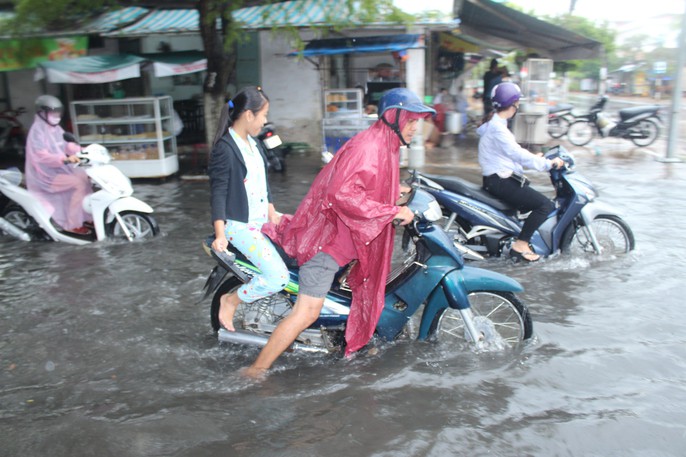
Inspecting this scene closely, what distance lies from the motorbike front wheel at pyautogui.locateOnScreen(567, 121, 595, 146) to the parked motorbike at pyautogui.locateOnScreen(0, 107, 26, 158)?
12.1 meters

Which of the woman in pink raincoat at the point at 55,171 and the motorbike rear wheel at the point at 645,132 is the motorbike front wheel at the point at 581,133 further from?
the woman in pink raincoat at the point at 55,171

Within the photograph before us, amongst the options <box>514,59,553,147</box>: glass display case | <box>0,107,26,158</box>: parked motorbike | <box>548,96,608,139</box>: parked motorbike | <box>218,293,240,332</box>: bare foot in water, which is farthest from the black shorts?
<box>548,96,608,139</box>: parked motorbike

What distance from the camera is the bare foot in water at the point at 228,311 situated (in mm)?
4016

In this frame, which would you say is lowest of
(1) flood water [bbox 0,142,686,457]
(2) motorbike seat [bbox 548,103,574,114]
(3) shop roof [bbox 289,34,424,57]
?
(1) flood water [bbox 0,142,686,457]

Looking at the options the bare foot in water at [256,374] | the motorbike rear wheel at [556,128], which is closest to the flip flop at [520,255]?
the bare foot in water at [256,374]

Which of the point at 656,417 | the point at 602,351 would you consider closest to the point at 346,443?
the point at 656,417

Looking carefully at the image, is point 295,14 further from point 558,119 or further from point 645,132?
point 645,132

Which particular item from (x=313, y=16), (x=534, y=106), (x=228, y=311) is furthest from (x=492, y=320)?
(x=534, y=106)

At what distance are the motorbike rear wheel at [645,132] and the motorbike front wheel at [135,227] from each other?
1087 cm

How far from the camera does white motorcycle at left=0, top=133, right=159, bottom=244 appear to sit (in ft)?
22.0

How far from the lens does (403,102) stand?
135 inches

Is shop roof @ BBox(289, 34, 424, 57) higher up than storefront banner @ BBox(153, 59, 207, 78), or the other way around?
shop roof @ BBox(289, 34, 424, 57)

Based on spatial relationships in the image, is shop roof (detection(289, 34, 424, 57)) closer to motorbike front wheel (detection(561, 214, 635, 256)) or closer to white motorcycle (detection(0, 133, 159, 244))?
white motorcycle (detection(0, 133, 159, 244))

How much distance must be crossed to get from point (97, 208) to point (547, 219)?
190 inches
